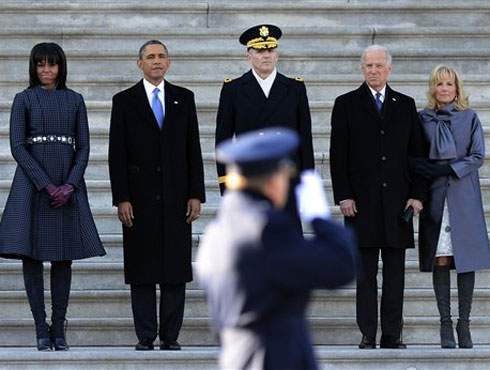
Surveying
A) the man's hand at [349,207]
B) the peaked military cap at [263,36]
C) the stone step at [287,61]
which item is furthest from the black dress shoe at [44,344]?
the stone step at [287,61]

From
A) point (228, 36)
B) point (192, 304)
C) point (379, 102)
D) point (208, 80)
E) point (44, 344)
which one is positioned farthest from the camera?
point (228, 36)

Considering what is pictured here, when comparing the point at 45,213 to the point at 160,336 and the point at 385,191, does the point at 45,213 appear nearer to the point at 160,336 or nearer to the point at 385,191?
the point at 160,336

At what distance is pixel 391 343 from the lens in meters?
7.42

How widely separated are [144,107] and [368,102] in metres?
1.22

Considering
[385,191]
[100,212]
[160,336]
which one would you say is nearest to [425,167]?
Answer: [385,191]

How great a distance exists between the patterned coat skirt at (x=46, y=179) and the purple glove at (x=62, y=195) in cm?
4

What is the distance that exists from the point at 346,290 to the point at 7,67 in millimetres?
3023

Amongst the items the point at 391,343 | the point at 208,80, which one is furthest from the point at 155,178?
the point at 208,80

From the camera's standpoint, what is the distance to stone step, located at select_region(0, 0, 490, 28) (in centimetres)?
1012

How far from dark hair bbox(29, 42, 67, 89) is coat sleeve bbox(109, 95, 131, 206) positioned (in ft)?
1.14

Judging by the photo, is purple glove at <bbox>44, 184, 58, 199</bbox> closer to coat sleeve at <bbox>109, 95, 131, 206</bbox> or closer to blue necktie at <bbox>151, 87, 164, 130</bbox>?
coat sleeve at <bbox>109, 95, 131, 206</bbox>

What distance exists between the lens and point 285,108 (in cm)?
744

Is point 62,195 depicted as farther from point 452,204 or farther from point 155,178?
point 452,204

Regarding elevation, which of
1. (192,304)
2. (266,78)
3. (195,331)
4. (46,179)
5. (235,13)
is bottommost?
(195,331)
